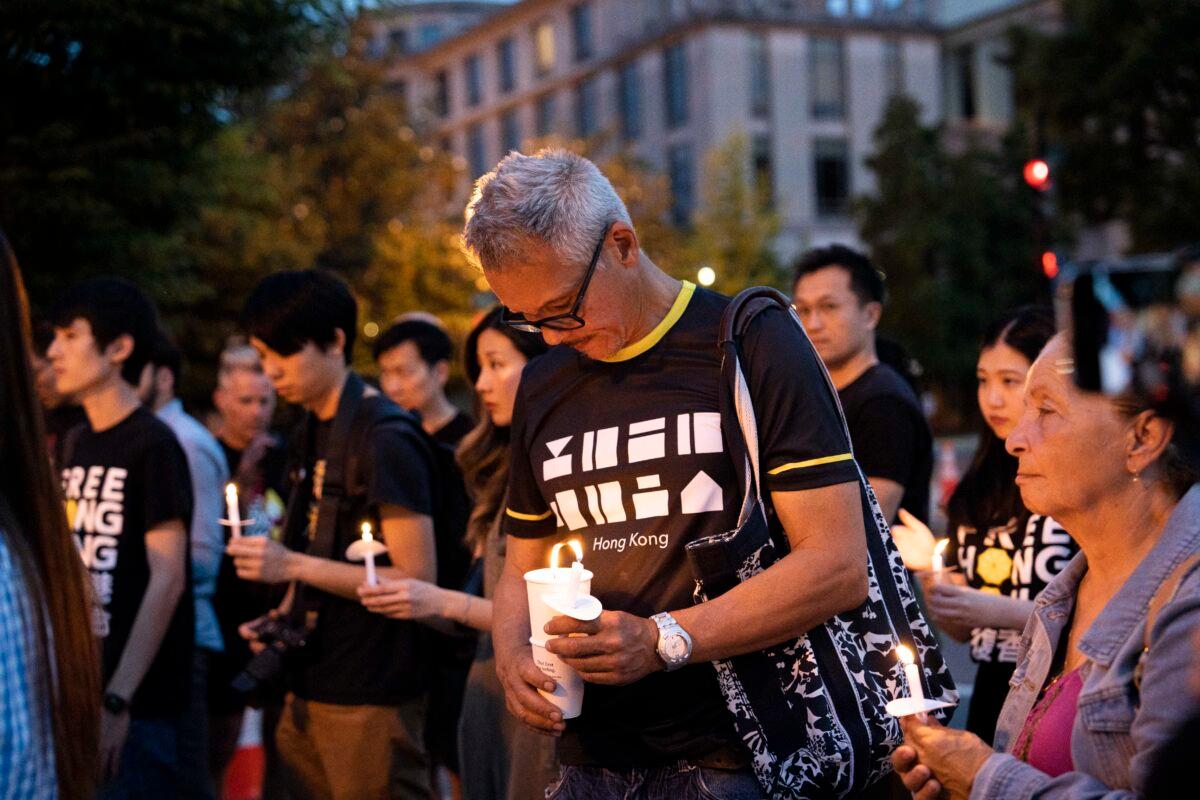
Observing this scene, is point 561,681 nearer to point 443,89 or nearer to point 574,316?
point 574,316

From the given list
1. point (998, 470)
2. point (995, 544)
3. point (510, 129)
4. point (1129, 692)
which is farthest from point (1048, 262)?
point (510, 129)

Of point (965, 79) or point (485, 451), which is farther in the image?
point (965, 79)

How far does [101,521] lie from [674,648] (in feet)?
9.02

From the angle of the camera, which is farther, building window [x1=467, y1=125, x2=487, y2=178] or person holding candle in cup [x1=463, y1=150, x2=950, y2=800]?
building window [x1=467, y1=125, x2=487, y2=178]

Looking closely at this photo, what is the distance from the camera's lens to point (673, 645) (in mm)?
2533

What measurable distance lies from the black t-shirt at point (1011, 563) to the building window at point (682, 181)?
164 ft

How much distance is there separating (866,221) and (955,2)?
1926 cm

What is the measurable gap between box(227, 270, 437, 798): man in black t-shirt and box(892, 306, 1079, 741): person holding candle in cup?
5.36ft

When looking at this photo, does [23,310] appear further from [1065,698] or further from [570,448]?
[1065,698]

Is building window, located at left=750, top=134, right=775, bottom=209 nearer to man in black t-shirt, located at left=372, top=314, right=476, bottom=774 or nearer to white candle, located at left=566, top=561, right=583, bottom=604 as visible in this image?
man in black t-shirt, located at left=372, top=314, right=476, bottom=774

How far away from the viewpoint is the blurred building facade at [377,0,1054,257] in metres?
52.9

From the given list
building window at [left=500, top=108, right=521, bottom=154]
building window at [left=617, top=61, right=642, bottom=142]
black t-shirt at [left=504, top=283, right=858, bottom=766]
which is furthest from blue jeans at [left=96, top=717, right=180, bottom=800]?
building window at [left=500, top=108, right=521, bottom=154]

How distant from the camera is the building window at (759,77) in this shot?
53219mm

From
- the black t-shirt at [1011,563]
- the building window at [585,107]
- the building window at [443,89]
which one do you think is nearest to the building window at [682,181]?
the building window at [585,107]
